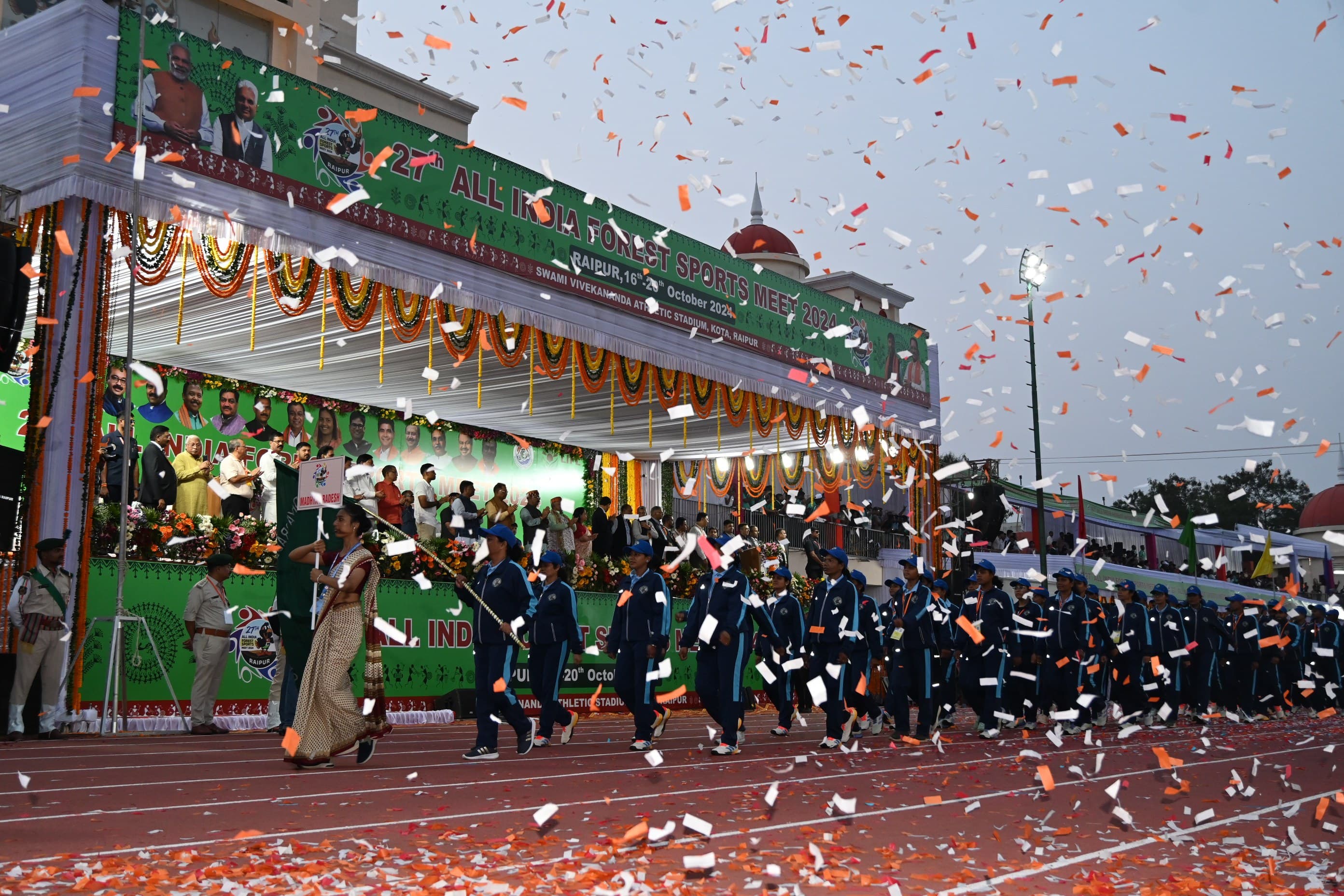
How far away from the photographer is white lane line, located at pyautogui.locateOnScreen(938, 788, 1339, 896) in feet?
15.6

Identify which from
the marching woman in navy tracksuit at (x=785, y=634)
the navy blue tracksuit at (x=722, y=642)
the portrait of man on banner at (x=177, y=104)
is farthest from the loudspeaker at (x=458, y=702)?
the portrait of man on banner at (x=177, y=104)

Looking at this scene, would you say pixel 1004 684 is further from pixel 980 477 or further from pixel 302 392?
pixel 980 477

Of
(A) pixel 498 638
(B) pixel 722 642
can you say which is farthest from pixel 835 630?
(A) pixel 498 638

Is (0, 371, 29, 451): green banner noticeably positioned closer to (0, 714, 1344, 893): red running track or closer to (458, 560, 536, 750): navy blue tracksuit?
(0, 714, 1344, 893): red running track

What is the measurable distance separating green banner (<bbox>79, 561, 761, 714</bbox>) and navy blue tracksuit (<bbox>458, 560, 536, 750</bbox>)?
0.69 feet

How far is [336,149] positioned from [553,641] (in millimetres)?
6185

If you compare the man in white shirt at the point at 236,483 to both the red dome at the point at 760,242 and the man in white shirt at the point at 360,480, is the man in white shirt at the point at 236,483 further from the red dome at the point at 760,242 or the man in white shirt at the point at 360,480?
the red dome at the point at 760,242

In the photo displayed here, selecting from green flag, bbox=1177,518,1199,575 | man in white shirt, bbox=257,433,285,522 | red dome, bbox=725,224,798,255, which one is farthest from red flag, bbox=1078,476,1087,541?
man in white shirt, bbox=257,433,285,522

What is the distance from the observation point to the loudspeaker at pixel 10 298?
10312 millimetres

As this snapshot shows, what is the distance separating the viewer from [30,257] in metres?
11.7

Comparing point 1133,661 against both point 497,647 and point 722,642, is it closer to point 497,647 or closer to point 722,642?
point 722,642

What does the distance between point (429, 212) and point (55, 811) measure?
31.8 ft

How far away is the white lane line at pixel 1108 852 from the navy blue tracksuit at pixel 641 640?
5.11 meters

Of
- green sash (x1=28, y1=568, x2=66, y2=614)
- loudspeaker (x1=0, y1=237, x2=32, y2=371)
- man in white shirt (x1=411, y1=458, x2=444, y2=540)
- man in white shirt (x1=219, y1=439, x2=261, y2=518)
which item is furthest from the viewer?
man in white shirt (x1=411, y1=458, x2=444, y2=540)
